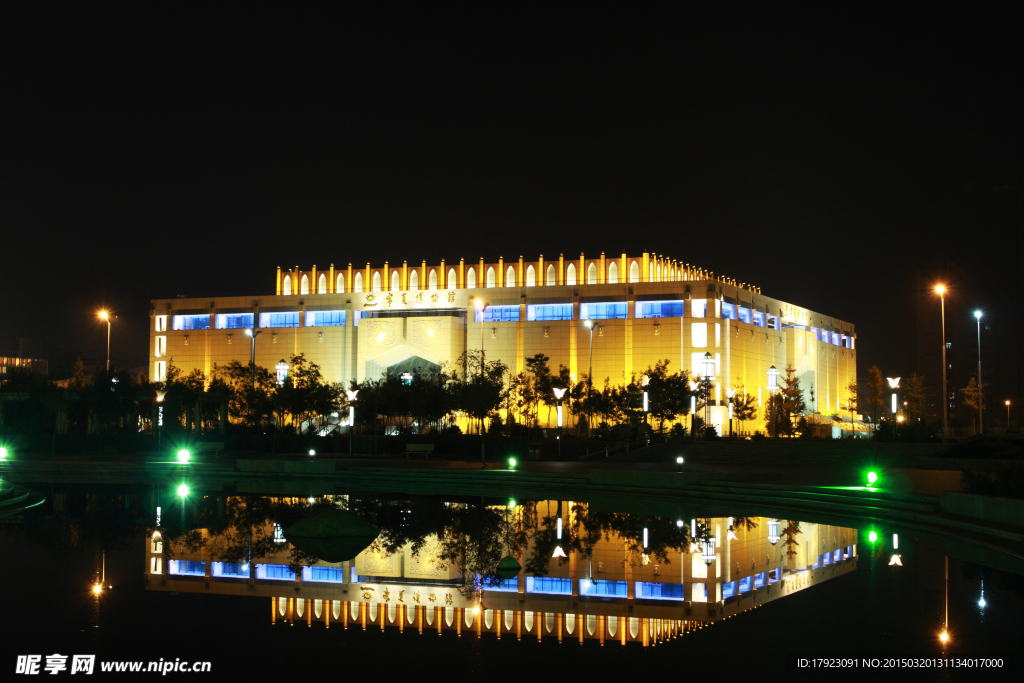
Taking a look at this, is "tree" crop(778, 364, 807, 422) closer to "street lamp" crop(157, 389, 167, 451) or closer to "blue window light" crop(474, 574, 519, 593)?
"street lamp" crop(157, 389, 167, 451)

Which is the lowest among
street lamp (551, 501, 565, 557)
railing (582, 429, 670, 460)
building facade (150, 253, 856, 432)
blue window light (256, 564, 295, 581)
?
street lamp (551, 501, 565, 557)

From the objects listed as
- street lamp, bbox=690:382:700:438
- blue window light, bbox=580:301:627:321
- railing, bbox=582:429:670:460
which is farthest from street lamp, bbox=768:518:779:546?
blue window light, bbox=580:301:627:321

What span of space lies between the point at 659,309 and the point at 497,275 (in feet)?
47.0

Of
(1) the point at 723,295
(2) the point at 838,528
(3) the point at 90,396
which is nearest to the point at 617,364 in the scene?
(1) the point at 723,295

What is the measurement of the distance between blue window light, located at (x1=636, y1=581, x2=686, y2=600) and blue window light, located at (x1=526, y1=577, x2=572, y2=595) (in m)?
0.84

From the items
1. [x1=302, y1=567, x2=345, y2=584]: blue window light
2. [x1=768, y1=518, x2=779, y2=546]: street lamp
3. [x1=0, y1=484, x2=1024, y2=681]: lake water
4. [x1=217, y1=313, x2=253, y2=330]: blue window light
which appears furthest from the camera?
[x1=217, y1=313, x2=253, y2=330]: blue window light

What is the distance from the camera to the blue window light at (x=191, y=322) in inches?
2948

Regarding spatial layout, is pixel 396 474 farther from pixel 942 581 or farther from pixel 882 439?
pixel 882 439

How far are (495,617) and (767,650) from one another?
2.73m

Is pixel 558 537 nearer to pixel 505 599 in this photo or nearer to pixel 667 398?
pixel 505 599

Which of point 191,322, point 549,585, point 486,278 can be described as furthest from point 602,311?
point 549,585

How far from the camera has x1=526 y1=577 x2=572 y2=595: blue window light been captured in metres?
10.4

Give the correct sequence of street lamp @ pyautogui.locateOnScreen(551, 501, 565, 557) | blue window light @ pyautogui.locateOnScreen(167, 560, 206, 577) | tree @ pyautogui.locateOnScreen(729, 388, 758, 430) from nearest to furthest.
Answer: blue window light @ pyautogui.locateOnScreen(167, 560, 206, 577)
street lamp @ pyautogui.locateOnScreen(551, 501, 565, 557)
tree @ pyautogui.locateOnScreen(729, 388, 758, 430)

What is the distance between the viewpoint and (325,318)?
72.3m
